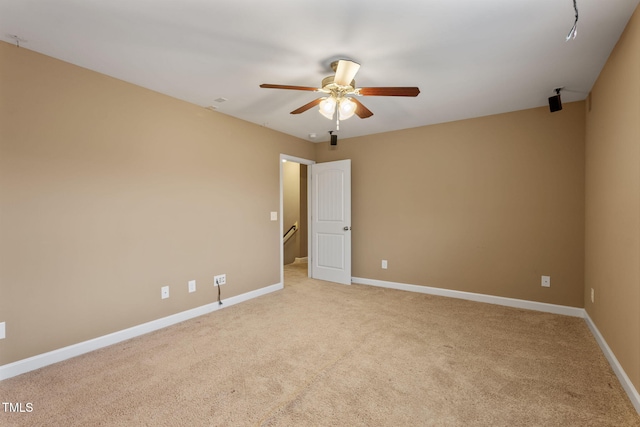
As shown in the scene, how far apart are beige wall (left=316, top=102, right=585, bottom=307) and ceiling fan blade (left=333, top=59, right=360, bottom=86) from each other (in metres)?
2.37

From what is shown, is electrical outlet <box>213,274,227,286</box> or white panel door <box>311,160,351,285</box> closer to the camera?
electrical outlet <box>213,274,227,286</box>

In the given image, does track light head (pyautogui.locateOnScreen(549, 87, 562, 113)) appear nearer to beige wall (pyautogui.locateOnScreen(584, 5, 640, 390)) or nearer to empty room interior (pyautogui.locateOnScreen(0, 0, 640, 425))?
empty room interior (pyautogui.locateOnScreen(0, 0, 640, 425))

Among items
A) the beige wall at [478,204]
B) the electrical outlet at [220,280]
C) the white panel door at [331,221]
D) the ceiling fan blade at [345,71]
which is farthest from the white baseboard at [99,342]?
the ceiling fan blade at [345,71]

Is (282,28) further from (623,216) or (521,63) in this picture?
(623,216)

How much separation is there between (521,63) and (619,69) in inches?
24.4

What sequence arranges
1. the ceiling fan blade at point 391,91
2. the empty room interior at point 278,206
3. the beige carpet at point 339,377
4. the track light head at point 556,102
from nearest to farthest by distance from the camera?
the beige carpet at point 339,377, the empty room interior at point 278,206, the ceiling fan blade at point 391,91, the track light head at point 556,102

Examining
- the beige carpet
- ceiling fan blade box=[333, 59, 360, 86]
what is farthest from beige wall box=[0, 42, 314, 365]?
ceiling fan blade box=[333, 59, 360, 86]

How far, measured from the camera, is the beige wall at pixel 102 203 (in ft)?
7.52

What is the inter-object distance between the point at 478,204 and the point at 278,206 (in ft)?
9.11

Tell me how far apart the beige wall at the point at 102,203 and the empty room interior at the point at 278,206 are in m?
0.02

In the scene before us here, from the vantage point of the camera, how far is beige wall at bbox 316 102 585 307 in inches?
137

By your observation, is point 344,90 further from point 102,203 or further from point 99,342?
point 99,342

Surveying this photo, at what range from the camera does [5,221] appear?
7.31 feet

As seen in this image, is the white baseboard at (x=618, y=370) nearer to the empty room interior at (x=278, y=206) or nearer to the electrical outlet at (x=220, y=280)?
the empty room interior at (x=278, y=206)
